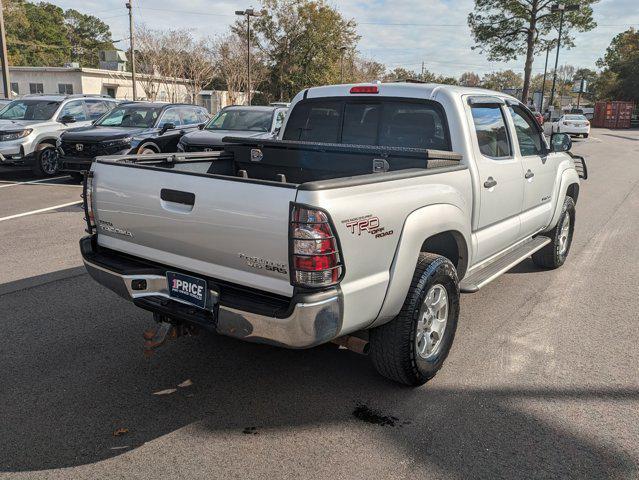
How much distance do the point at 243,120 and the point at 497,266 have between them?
29.3 ft

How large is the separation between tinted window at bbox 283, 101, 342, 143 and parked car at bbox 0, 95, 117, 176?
9.44 m

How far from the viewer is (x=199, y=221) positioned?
3.13 m

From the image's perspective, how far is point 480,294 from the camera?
5.61 m

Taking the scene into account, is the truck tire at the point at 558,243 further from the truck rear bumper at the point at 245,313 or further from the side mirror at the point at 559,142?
the truck rear bumper at the point at 245,313

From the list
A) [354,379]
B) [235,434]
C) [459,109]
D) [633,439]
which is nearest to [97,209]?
[235,434]

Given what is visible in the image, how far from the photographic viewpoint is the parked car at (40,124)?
12.3 m

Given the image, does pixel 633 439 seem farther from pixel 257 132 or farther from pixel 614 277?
pixel 257 132

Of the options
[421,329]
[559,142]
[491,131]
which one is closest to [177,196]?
[421,329]

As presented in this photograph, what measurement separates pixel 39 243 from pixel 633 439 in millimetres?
6777

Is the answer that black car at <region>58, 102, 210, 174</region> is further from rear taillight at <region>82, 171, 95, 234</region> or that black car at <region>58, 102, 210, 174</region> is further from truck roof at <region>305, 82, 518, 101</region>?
rear taillight at <region>82, 171, 95, 234</region>

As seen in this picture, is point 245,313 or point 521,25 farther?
point 521,25

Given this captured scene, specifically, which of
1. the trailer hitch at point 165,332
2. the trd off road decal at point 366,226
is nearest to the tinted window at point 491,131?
the trd off road decal at point 366,226

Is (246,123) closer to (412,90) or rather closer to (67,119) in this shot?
(67,119)

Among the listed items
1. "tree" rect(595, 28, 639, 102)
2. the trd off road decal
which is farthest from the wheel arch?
"tree" rect(595, 28, 639, 102)
